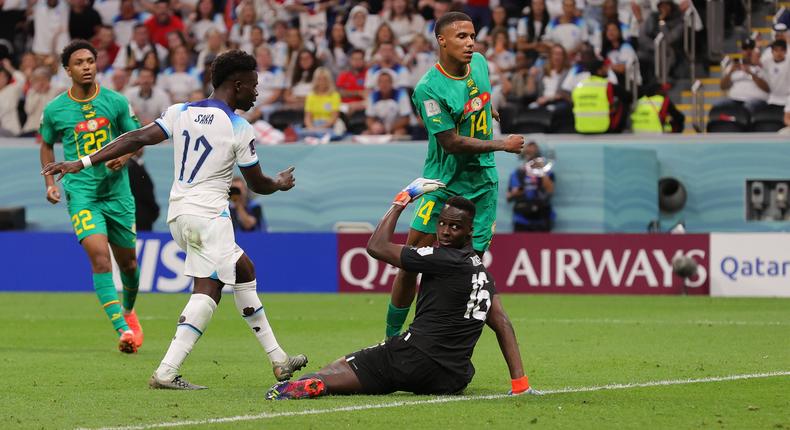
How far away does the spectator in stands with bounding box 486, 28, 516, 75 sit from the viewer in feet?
74.2

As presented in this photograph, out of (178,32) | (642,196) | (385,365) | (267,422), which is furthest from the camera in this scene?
(178,32)

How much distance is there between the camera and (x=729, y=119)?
72.6 feet

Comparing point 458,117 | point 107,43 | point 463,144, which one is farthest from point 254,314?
point 107,43

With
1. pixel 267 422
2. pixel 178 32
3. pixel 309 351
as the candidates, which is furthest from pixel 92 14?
pixel 267 422

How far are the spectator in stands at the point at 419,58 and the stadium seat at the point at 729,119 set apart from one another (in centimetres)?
452

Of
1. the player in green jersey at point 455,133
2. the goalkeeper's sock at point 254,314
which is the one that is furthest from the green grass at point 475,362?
the player in green jersey at point 455,133

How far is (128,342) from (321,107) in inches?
461

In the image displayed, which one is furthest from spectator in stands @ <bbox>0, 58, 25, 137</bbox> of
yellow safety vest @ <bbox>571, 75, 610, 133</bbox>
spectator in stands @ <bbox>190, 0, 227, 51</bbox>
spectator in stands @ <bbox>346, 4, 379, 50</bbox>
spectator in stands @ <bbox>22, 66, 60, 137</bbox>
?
yellow safety vest @ <bbox>571, 75, 610, 133</bbox>

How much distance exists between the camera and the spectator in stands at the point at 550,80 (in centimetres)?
2209

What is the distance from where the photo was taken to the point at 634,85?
21938mm

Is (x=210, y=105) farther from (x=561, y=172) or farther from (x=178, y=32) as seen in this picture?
(x=178, y=32)

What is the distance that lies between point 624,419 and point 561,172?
1443 centimetres

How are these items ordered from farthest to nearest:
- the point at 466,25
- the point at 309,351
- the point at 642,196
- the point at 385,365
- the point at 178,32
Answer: the point at 178,32
the point at 642,196
the point at 309,351
the point at 466,25
the point at 385,365

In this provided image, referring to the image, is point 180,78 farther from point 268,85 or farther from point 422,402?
point 422,402
